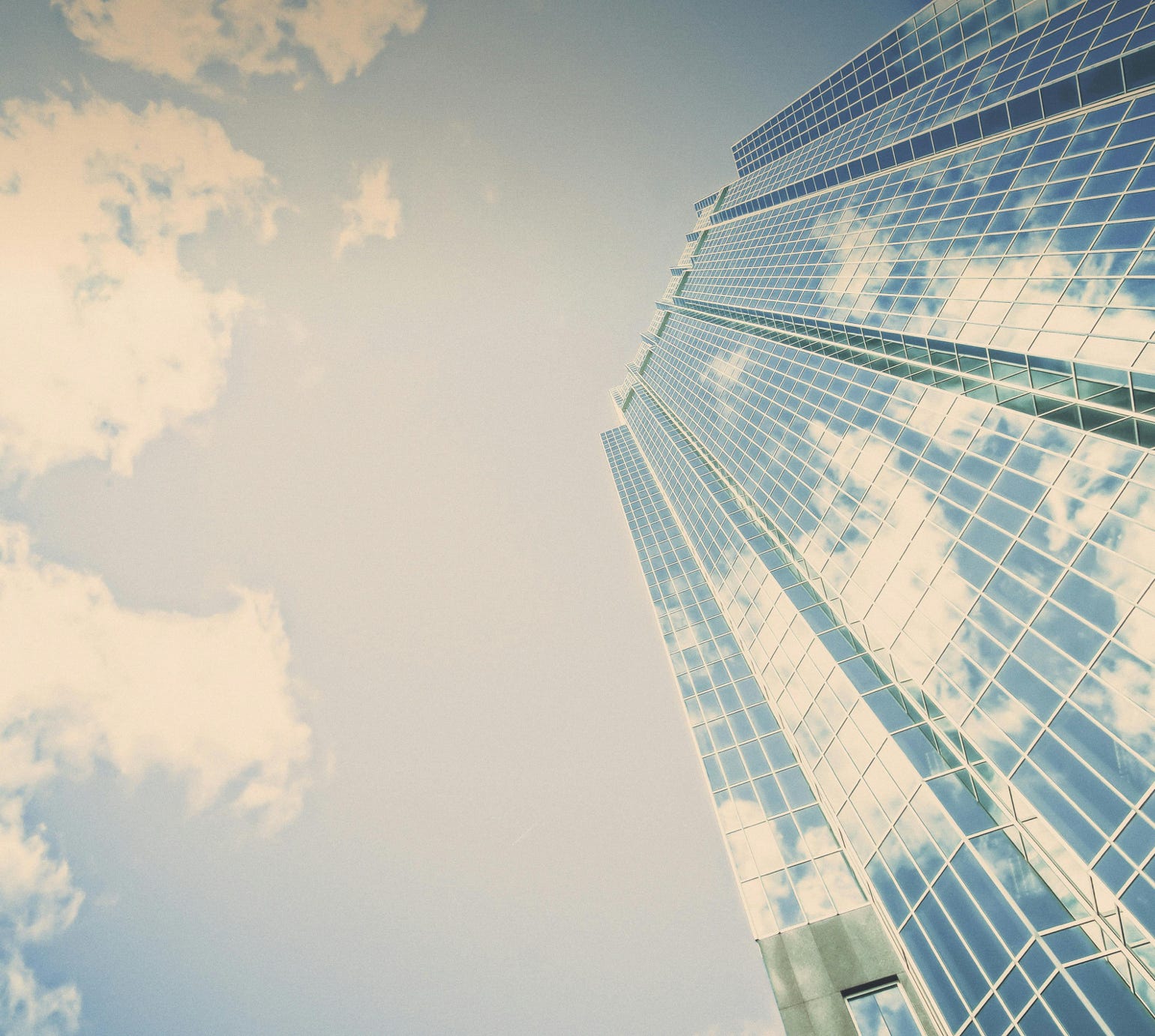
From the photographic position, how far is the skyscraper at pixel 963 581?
57.5ft

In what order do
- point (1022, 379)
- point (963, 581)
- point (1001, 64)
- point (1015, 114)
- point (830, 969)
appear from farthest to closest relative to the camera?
point (1001, 64)
point (1015, 114)
point (1022, 379)
point (963, 581)
point (830, 969)

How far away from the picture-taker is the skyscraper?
1752 centimetres

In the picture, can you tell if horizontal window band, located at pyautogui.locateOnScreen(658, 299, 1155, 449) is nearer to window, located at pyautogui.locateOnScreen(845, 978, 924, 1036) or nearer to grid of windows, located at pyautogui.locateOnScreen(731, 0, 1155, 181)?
grid of windows, located at pyautogui.locateOnScreen(731, 0, 1155, 181)

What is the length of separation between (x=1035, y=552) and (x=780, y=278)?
1805 inches

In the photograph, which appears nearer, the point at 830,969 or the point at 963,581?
the point at 830,969

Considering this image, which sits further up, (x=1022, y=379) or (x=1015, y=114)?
(x=1015, y=114)

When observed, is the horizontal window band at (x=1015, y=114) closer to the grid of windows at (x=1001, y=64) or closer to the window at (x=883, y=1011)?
the grid of windows at (x=1001, y=64)

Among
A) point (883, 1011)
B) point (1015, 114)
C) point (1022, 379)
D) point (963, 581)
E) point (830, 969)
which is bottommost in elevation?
point (883, 1011)

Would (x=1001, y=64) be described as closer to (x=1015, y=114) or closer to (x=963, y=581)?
(x=1015, y=114)

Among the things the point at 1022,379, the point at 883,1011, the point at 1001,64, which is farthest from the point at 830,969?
the point at 1001,64

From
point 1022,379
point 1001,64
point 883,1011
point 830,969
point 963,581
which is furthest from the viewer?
point 1001,64

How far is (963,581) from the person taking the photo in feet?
77.9

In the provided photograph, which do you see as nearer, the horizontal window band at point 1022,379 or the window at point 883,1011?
the window at point 883,1011

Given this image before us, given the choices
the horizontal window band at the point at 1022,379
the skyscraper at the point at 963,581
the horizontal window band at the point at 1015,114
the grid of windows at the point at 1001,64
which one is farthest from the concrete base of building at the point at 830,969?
the grid of windows at the point at 1001,64
